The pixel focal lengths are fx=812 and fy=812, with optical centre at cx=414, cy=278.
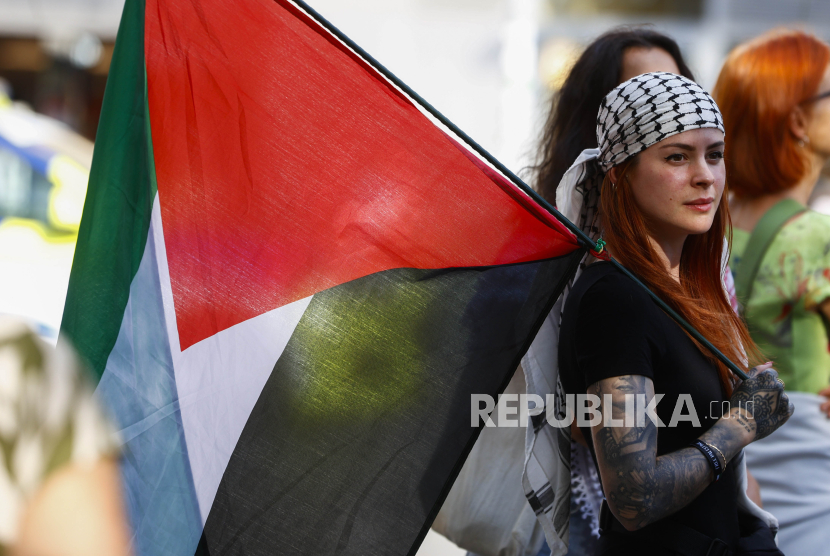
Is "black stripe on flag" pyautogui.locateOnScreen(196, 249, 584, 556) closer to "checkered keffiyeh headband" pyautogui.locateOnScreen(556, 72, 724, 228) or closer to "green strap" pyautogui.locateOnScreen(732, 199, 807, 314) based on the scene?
"checkered keffiyeh headband" pyautogui.locateOnScreen(556, 72, 724, 228)

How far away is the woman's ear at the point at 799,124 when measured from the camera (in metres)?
3.05

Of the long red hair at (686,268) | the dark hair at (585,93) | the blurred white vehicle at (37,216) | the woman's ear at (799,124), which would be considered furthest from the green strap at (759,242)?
the blurred white vehicle at (37,216)

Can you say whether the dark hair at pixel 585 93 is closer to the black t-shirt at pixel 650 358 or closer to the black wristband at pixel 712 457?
the black t-shirt at pixel 650 358

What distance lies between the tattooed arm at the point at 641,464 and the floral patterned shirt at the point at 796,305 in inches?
50.9

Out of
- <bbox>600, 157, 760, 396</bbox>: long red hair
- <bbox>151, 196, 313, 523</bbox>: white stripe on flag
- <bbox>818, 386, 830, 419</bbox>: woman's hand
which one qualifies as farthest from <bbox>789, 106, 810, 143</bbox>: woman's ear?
<bbox>151, 196, 313, 523</bbox>: white stripe on flag

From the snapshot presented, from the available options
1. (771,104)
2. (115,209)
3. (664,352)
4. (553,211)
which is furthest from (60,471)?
(771,104)

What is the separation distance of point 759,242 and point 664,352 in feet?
4.94

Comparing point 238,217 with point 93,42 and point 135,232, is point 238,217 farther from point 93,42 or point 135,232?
point 93,42

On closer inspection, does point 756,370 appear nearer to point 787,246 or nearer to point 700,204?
point 700,204

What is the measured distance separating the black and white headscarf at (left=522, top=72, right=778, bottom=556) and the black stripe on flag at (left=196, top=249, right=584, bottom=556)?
296 millimetres

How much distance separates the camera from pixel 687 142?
1782 mm

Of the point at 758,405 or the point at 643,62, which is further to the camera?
the point at 643,62

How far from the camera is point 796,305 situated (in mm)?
2830

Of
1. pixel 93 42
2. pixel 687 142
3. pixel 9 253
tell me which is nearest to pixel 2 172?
pixel 9 253
